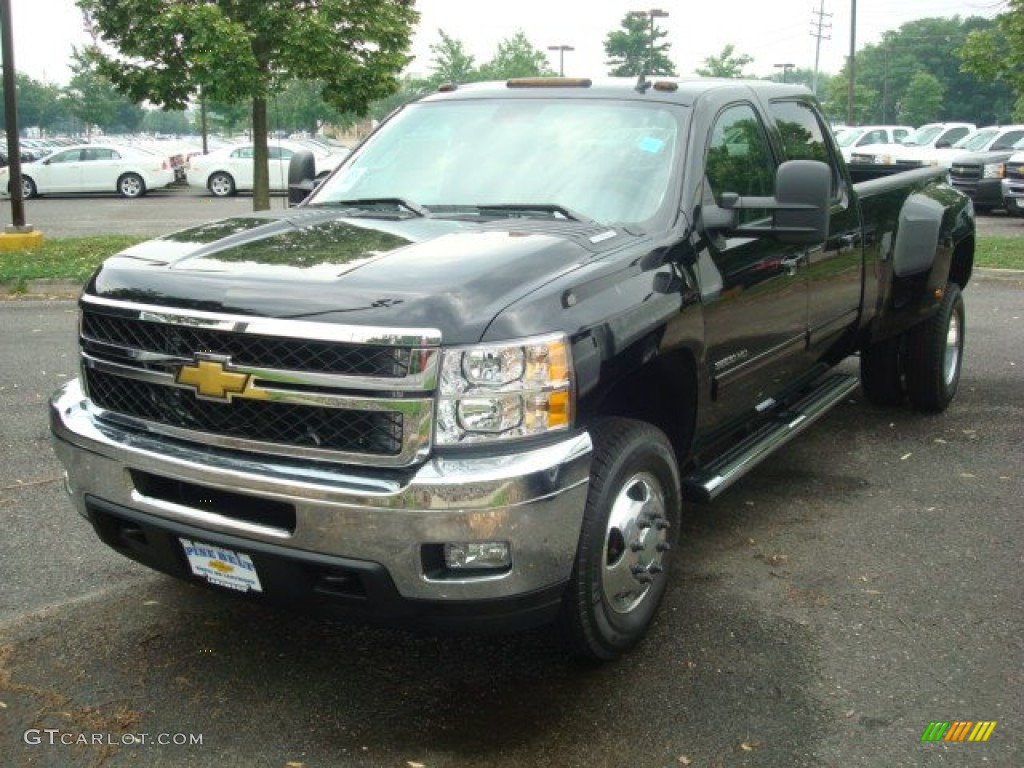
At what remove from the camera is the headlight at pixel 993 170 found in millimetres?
21331

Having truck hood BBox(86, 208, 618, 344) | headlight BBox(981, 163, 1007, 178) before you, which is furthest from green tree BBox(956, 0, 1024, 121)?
truck hood BBox(86, 208, 618, 344)

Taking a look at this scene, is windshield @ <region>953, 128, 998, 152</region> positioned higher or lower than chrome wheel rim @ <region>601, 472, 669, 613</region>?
higher

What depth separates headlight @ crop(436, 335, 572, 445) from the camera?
3.03 meters

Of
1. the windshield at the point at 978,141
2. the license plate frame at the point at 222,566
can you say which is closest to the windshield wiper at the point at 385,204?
the license plate frame at the point at 222,566

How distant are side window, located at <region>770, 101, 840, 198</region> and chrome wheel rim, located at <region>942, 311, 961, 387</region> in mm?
1739

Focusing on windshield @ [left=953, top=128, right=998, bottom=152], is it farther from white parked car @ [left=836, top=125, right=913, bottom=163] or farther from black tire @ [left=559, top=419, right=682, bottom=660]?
black tire @ [left=559, top=419, right=682, bottom=660]

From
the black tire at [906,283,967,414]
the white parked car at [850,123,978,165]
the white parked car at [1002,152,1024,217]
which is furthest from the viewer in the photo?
the white parked car at [850,123,978,165]

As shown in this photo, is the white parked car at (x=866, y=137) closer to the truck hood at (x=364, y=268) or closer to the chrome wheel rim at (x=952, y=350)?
the chrome wheel rim at (x=952, y=350)

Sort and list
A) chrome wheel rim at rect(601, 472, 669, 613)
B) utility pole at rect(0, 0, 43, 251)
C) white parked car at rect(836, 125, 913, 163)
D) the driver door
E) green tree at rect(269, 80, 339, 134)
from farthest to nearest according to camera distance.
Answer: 1. green tree at rect(269, 80, 339, 134)
2. white parked car at rect(836, 125, 913, 163)
3. utility pole at rect(0, 0, 43, 251)
4. the driver door
5. chrome wheel rim at rect(601, 472, 669, 613)

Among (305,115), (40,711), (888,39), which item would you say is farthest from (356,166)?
(888,39)

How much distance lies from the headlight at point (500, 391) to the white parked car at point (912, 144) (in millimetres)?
21207

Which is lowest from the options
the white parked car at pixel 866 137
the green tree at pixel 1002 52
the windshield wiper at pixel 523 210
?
the windshield wiper at pixel 523 210

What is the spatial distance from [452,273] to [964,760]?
6.64 ft

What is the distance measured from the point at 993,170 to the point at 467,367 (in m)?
21.4
